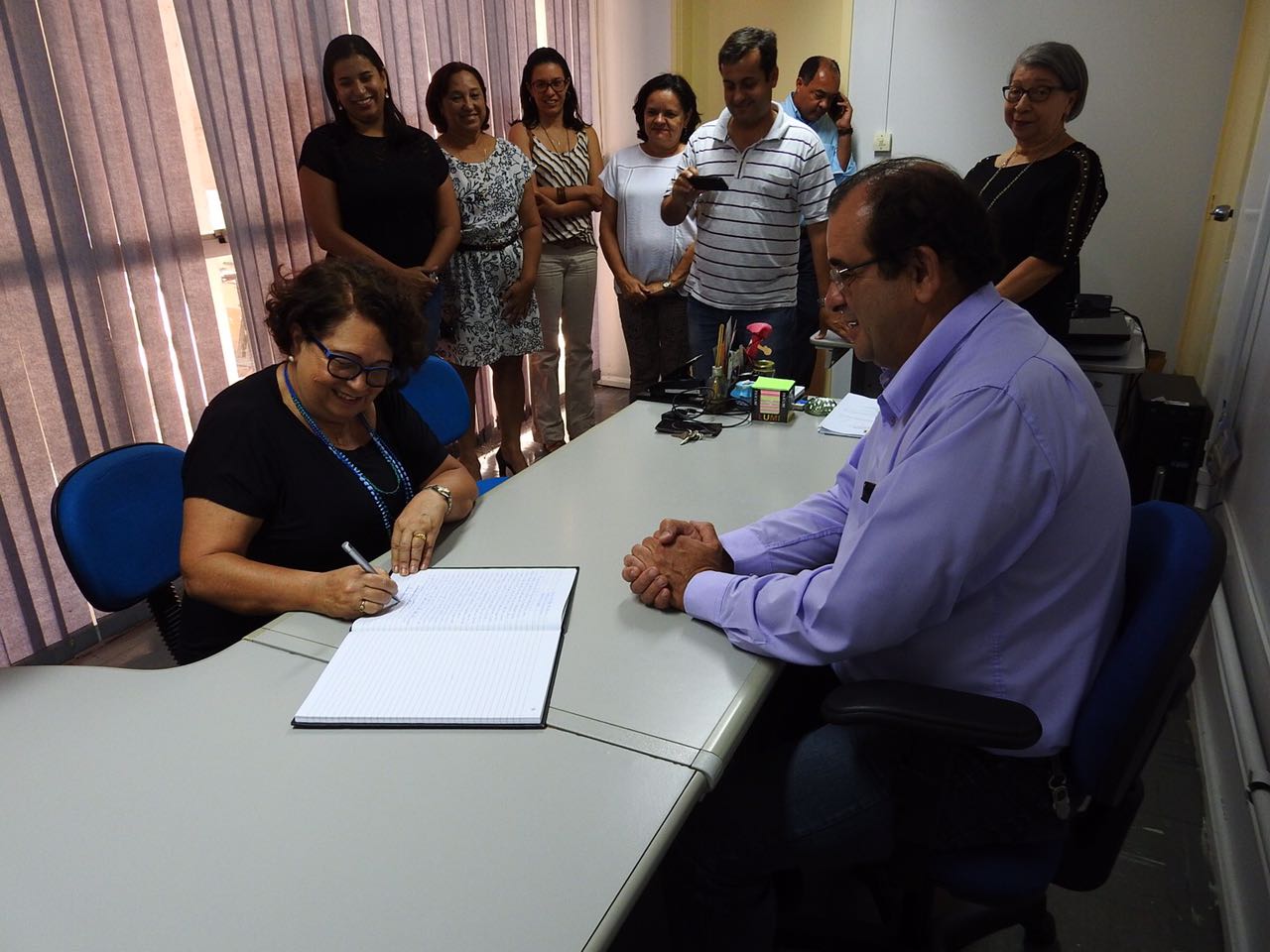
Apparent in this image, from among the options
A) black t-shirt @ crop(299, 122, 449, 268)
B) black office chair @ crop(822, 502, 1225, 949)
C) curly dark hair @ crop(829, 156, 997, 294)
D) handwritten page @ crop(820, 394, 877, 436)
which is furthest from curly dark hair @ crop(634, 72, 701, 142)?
black office chair @ crop(822, 502, 1225, 949)

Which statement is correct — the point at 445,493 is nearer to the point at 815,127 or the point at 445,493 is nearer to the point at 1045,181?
the point at 1045,181

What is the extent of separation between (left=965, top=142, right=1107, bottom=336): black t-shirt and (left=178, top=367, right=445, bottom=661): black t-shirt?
1.97 meters

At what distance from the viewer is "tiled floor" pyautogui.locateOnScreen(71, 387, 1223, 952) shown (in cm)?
155

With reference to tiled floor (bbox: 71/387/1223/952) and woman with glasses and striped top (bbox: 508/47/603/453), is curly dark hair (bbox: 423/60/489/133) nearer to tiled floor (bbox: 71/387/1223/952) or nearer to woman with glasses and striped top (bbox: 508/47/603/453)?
woman with glasses and striped top (bbox: 508/47/603/453)

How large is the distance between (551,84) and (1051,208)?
203 cm

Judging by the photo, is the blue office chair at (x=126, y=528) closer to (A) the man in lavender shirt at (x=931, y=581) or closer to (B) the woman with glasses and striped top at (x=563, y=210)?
(A) the man in lavender shirt at (x=931, y=581)

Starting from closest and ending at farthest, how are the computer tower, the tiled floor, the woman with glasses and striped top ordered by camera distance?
the tiled floor < the computer tower < the woman with glasses and striped top

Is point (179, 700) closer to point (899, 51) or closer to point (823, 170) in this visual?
point (823, 170)

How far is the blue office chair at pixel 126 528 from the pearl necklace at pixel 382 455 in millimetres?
337

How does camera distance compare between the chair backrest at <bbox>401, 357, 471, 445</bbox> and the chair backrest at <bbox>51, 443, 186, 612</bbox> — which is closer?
the chair backrest at <bbox>51, 443, 186, 612</bbox>

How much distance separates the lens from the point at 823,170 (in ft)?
9.25

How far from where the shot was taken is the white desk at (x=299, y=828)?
2.55 ft

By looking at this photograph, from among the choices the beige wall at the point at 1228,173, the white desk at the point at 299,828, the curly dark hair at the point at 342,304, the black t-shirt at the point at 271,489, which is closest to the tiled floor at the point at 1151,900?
the white desk at the point at 299,828

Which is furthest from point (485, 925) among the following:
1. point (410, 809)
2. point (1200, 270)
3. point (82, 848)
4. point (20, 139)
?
point (1200, 270)
